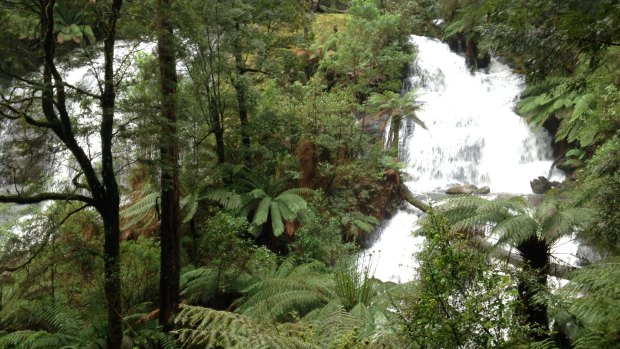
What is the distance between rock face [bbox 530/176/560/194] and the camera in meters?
11.3

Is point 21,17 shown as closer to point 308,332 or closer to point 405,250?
point 308,332

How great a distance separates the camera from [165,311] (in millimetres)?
5895

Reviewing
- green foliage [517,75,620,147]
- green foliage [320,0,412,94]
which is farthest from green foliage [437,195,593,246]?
green foliage [320,0,412,94]

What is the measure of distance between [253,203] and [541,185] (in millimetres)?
7360

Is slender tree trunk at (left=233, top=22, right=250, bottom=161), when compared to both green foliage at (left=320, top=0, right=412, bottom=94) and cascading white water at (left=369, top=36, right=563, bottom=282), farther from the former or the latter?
cascading white water at (left=369, top=36, right=563, bottom=282)

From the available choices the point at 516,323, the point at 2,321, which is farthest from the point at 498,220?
the point at 2,321

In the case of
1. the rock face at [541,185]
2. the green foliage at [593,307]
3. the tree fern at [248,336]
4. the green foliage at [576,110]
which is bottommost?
the rock face at [541,185]

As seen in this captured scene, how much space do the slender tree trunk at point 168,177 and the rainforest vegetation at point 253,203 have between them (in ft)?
0.09

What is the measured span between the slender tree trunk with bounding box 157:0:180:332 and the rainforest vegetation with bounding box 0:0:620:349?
0.03 metres

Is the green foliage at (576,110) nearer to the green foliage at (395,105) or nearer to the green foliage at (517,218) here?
the green foliage at (395,105)

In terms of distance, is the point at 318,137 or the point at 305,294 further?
the point at 318,137

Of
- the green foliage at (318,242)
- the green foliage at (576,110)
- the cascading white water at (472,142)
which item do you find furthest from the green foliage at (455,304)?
the cascading white water at (472,142)

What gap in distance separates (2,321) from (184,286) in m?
2.27

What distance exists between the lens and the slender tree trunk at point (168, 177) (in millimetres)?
5145
